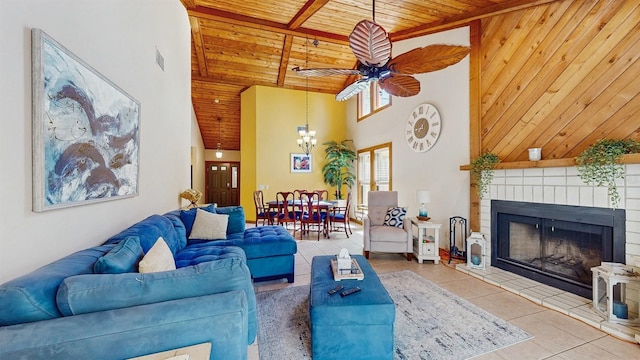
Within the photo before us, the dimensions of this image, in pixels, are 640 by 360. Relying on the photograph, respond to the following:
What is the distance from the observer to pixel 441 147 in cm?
448

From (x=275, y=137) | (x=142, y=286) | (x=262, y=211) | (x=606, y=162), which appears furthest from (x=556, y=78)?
(x=275, y=137)

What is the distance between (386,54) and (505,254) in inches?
119

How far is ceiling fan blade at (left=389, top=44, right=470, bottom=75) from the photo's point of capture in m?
2.33

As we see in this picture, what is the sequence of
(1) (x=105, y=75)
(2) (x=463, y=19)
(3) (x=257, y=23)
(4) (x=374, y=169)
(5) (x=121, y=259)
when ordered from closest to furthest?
(5) (x=121, y=259)
(1) (x=105, y=75)
(2) (x=463, y=19)
(3) (x=257, y=23)
(4) (x=374, y=169)

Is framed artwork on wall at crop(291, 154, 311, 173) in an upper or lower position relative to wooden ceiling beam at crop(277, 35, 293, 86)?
lower

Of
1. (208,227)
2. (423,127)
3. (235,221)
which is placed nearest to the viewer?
(208,227)

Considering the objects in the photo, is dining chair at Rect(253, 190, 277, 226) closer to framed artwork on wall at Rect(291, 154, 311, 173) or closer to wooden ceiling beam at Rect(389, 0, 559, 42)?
framed artwork on wall at Rect(291, 154, 311, 173)

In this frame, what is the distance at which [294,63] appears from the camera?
22.0ft

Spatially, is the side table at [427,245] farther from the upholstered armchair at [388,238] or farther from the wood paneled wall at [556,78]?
the wood paneled wall at [556,78]

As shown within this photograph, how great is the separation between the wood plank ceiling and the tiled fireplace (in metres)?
1.99

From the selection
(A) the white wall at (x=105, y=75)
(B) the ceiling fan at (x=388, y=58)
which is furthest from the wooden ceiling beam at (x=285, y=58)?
(B) the ceiling fan at (x=388, y=58)

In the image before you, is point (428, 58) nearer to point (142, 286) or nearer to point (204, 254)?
point (142, 286)

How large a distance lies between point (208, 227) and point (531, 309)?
11.8 ft

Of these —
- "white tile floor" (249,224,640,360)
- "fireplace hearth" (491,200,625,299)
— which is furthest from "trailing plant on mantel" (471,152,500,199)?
"white tile floor" (249,224,640,360)
